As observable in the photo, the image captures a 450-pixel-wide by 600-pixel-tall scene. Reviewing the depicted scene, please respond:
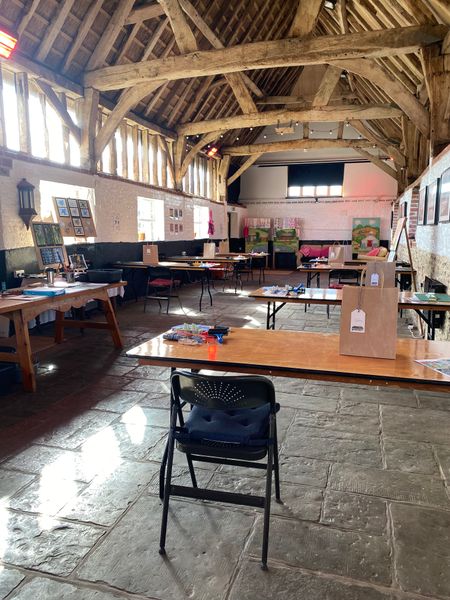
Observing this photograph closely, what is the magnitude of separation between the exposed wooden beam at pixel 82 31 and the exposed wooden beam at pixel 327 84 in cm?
431

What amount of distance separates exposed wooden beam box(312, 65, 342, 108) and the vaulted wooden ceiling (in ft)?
0.09

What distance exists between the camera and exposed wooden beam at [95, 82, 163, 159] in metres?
7.71

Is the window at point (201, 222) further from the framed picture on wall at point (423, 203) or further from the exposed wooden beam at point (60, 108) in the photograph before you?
the framed picture on wall at point (423, 203)

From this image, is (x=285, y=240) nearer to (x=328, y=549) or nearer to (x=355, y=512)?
(x=355, y=512)

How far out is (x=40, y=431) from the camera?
120 inches

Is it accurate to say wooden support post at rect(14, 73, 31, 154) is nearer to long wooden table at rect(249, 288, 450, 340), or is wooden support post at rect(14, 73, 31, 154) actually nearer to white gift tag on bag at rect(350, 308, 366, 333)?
long wooden table at rect(249, 288, 450, 340)

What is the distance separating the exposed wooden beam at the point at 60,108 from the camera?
6.78m

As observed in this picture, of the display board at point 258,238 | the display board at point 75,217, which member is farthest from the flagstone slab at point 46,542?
the display board at point 258,238

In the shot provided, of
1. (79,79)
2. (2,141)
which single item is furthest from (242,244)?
(2,141)

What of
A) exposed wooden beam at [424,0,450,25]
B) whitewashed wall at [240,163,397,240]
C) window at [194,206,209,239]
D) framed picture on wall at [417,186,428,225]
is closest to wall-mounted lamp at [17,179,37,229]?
exposed wooden beam at [424,0,450,25]

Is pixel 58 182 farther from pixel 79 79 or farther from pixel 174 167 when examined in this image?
pixel 174 167

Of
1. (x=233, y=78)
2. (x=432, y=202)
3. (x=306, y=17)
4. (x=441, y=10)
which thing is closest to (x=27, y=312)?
(x=432, y=202)

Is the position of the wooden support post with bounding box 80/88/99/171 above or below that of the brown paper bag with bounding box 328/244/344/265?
above

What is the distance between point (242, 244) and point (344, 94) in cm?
665
